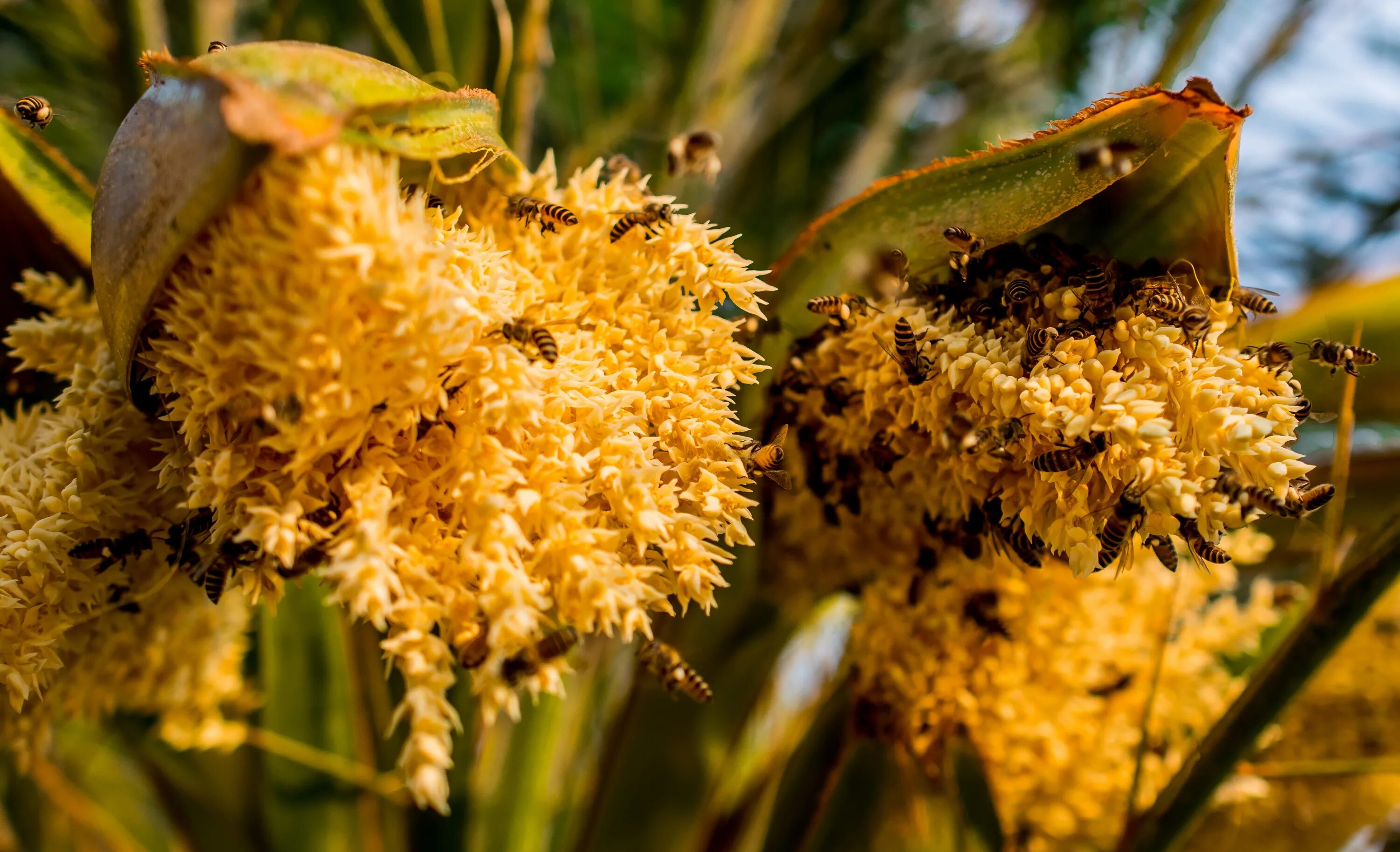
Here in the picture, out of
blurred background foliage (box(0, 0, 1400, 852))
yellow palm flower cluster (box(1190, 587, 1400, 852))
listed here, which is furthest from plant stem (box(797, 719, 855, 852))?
yellow palm flower cluster (box(1190, 587, 1400, 852))

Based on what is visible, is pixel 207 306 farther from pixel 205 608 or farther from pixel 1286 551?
pixel 1286 551

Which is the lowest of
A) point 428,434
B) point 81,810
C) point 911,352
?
point 81,810

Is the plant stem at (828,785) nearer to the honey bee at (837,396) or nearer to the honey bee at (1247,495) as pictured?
the honey bee at (837,396)

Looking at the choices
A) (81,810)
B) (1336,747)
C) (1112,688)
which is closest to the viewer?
(1112,688)

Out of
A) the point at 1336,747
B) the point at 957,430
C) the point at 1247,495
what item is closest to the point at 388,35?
the point at 957,430

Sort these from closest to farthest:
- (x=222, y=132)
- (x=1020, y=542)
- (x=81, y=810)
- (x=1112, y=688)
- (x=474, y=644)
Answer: (x=222, y=132), (x=474, y=644), (x=1020, y=542), (x=1112, y=688), (x=81, y=810)

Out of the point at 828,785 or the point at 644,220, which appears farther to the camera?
the point at 828,785

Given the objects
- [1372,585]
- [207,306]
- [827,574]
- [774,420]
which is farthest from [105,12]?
[1372,585]

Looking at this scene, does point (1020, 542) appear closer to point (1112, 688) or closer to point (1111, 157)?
point (1111, 157)
